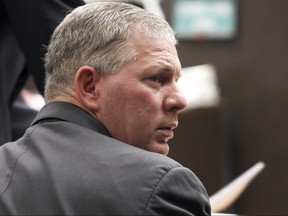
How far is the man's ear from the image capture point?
1.67 m

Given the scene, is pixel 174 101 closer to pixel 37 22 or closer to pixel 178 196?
pixel 178 196

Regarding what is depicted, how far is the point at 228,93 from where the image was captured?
21.4 feet

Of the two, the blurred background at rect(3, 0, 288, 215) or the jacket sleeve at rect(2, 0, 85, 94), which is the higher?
the jacket sleeve at rect(2, 0, 85, 94)

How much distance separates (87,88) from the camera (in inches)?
66.2

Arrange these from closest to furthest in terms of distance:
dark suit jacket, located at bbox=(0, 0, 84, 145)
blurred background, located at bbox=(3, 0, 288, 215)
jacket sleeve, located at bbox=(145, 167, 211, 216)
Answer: jacket sleeve, located at bbox=(145, 167, 211, 216) → dark suit jacket, located at bbox=(0, 0, 84, 145) → blurred background, located at bbox=(3, 0, 288, 215)

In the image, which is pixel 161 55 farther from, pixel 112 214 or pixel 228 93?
pixel 228 93

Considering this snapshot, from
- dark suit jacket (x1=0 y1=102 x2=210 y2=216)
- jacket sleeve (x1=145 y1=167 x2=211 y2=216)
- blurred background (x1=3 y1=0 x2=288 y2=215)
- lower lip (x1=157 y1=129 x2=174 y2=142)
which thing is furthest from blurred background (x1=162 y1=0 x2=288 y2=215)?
jacket sleeve (x1=145 y1=167 x2=211 y2=216)

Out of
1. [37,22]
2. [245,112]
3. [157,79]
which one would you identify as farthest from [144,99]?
[245,112]

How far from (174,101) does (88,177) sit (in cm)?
30

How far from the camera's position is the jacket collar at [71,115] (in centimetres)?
166

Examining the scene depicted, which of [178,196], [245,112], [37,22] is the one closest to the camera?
[178,196]

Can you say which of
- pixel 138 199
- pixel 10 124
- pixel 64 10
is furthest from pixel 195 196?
pixel 10 124

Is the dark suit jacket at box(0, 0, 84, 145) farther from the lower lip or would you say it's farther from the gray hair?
the lower lip

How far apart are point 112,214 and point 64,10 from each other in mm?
1011
